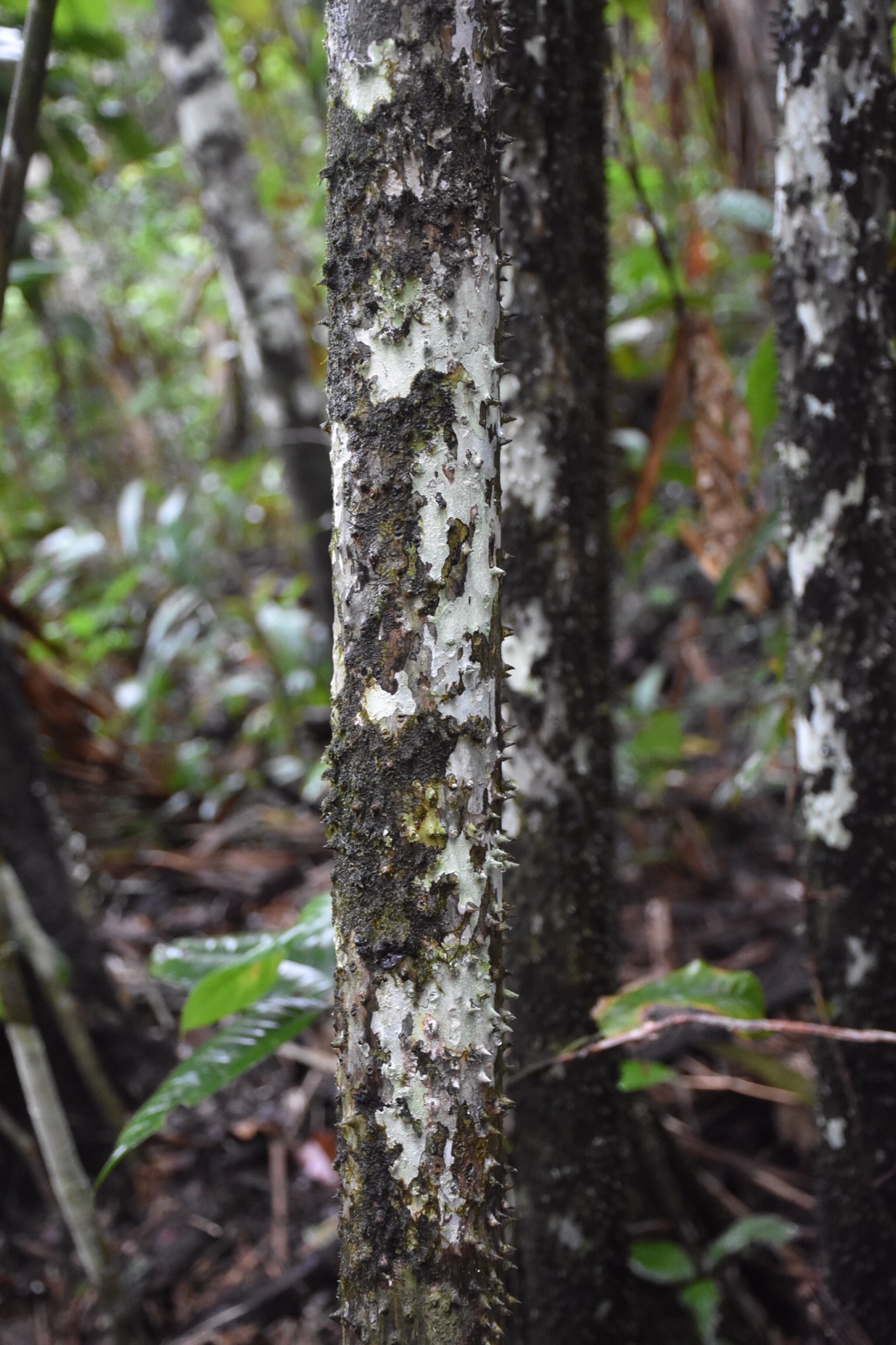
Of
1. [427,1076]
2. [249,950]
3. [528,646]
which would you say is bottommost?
[249,950]

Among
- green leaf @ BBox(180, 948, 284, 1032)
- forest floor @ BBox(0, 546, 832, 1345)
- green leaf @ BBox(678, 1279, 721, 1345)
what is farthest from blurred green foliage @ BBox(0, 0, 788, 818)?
green leaf @ BBox(180, 948, 284, 1032)

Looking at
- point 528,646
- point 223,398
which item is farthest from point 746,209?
point 223,398

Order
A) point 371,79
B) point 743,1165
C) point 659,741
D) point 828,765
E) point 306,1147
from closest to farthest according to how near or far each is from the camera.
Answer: point 371,79
point 828,765
point 743,1165
point 306,1147
point 659,741

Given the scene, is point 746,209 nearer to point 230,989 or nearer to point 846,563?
point 846,563

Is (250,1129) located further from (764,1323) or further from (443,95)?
(443,95)

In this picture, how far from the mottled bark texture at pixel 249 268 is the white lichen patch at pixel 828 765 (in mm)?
2755

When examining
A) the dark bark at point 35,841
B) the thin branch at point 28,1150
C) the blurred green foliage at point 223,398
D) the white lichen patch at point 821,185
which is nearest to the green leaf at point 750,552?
the blurred green foliage at point 223,398

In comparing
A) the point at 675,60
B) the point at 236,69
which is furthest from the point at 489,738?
the point at 236,69

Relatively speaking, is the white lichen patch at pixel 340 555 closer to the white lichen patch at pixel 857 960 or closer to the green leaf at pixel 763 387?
the white lichen patch at pixel 857 960

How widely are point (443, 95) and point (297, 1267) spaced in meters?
2.14

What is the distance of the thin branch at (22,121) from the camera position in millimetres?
1174

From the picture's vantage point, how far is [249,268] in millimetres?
4020

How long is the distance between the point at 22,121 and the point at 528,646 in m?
0.99

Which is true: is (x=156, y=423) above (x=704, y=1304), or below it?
above
